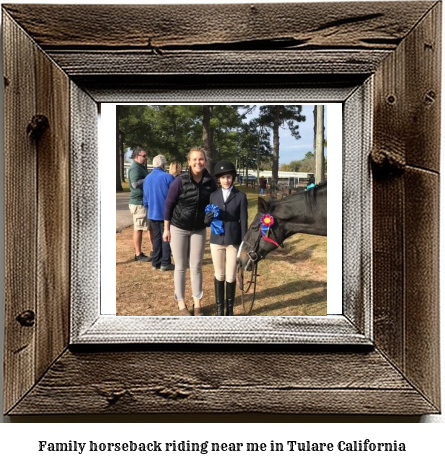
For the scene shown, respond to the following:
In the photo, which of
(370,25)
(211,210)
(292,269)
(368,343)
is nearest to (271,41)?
(370,25)

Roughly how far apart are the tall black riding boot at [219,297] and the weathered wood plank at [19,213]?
0.46m

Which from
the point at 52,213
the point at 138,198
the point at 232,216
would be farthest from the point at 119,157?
the point at 232,216

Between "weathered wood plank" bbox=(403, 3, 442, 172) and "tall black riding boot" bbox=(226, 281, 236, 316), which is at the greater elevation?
"weathered wood plank" bbox=(403, 3, 442, 172)

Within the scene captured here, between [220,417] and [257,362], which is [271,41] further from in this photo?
[220,417]

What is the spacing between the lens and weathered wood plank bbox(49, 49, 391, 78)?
1.18 meters

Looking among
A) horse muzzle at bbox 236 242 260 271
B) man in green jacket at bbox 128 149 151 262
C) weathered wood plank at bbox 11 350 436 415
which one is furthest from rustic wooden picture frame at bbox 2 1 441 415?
horse muzzle at bbox 236 242 260 271

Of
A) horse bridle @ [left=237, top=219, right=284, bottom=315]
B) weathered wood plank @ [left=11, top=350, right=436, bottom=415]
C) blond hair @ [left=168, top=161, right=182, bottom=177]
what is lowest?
weathered wood plank @ [left=11, top=350, right=436, bottom=415]

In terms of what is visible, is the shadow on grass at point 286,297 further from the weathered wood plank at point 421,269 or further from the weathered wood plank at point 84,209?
the weathered wood plank at point 84,209

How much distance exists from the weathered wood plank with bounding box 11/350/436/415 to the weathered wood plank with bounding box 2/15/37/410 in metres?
0.08

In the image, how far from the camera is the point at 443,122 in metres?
1.23

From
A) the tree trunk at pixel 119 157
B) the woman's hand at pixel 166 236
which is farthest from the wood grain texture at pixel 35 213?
the woman's hand at pixel 166 236

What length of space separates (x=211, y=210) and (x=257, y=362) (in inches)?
→ 15.9

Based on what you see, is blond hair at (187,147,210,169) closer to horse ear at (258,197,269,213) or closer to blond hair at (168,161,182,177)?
blond hair at (168,161,182,177)

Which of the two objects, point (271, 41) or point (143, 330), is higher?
point (271, 41)
